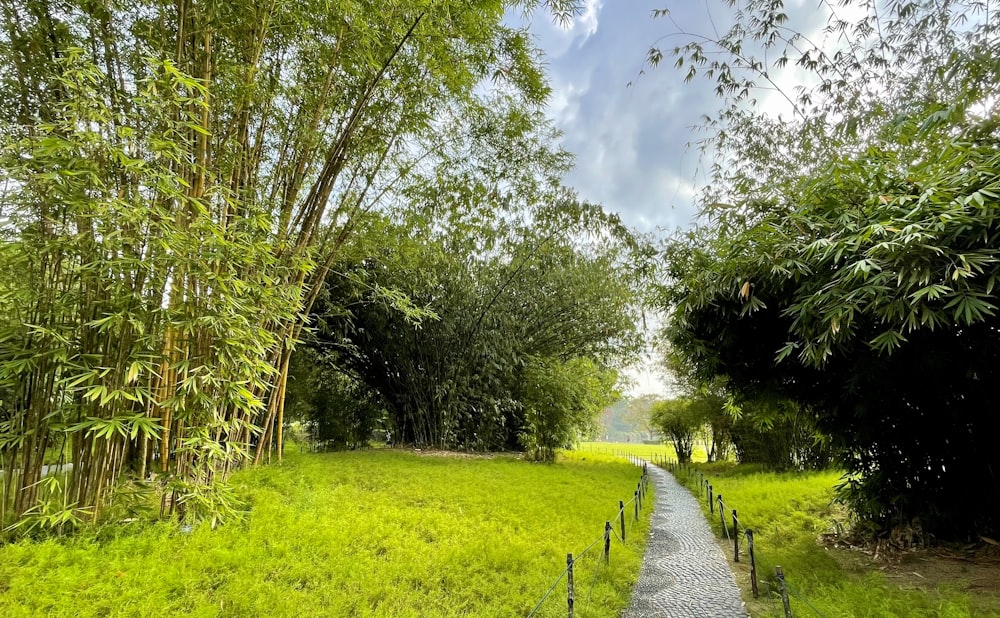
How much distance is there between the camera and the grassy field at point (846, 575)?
8.60ft

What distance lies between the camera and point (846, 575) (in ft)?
10.8

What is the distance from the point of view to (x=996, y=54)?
2240 millimetres

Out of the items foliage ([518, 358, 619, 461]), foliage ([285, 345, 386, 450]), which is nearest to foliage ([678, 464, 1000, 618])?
foliage ([518, 358, 619, 461])

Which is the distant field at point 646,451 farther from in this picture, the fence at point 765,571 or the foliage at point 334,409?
the fence at point 765,571

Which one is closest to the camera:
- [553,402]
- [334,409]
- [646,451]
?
[553,402]

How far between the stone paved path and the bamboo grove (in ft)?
10.1

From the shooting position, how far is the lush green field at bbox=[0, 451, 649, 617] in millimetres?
2061

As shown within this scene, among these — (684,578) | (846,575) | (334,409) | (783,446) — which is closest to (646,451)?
(783,446)

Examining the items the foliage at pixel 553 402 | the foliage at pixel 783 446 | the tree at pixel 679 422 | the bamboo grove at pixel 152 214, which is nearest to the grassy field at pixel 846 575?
the foliage at pixel 783 446

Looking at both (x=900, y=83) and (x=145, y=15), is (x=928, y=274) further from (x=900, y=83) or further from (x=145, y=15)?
(x=145, y=15)

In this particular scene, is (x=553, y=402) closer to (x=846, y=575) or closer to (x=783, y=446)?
(x=783, y=446)

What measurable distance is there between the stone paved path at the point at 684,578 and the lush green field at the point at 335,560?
0.46 ft

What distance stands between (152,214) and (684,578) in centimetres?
454

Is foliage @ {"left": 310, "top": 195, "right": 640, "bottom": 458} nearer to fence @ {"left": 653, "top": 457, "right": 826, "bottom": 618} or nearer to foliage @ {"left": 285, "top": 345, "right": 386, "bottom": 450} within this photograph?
foliage @ {"left": 285, "top": 345, "right": 386, "bottom": 450}
